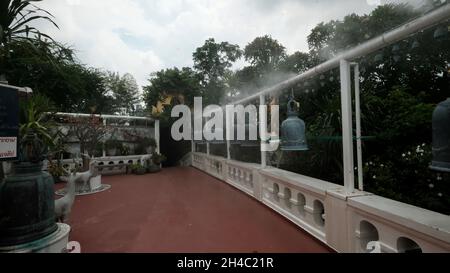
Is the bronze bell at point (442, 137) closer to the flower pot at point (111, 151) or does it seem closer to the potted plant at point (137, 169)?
the potted plant at point (137, 169)

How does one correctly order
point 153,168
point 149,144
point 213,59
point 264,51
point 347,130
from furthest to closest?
1. point 213,59
2. point 264,51
3. point 149,144
4. point 153,168
5. point 347,130

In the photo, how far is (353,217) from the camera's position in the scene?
213 cm

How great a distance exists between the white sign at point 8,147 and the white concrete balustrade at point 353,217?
2935mm

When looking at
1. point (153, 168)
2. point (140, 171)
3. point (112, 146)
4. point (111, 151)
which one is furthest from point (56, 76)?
point (153, 168)

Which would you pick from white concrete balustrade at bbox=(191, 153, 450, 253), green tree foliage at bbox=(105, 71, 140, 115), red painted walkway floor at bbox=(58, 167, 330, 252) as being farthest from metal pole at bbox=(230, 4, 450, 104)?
green tree foliage at bbox=(105, 71, 140, 115)

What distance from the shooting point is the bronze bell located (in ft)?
3.21

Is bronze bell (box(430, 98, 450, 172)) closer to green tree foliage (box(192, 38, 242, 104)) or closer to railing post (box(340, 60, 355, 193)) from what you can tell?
railing post (box(340, 60, 355, 193))

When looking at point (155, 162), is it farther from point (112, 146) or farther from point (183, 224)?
point (183, 224)

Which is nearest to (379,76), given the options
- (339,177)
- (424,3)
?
(339,177)

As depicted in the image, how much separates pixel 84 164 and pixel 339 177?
6.15m

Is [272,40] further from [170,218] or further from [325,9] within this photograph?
[170,218]

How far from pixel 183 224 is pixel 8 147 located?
2.28 metres
